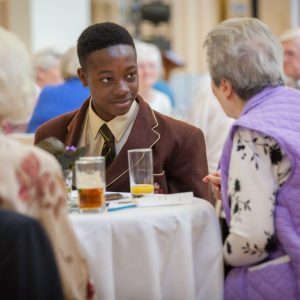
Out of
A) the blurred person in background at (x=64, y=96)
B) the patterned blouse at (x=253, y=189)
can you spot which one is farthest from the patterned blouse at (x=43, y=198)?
the blurred person in background at (x=64, y=96)

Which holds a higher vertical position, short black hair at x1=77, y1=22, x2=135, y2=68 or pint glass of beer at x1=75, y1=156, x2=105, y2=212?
short black hair at x1=77, y1=22, x2=135, y2=68

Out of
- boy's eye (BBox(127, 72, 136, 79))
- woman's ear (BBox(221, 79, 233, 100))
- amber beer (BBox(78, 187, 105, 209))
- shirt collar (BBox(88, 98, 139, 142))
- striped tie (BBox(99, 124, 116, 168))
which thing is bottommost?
amber beer (BBox(78, 187, 105, 209))

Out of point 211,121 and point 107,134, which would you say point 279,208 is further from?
point 211,121

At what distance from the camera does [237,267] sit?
7.39ft

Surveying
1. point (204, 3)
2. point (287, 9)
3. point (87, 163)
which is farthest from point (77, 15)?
point (87, 163)

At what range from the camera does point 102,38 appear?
2639 mm

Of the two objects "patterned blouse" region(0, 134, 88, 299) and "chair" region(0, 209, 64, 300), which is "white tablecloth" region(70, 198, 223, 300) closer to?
"patterned blouse" region(0, 134, 88, 299)

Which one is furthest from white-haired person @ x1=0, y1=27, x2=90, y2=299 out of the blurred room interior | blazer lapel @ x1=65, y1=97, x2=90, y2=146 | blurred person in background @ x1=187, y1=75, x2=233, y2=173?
the blurred room interior

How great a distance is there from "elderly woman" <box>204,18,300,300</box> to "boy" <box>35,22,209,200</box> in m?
0.44

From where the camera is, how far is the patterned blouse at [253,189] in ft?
6.85

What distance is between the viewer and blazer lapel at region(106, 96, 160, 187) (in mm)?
2617

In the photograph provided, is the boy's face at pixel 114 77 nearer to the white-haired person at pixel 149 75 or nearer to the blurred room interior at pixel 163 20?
the white-haired person at pixel 149 75

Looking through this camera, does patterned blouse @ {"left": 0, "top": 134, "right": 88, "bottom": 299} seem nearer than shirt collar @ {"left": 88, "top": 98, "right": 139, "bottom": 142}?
Yes

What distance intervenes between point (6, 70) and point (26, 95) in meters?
0.08
